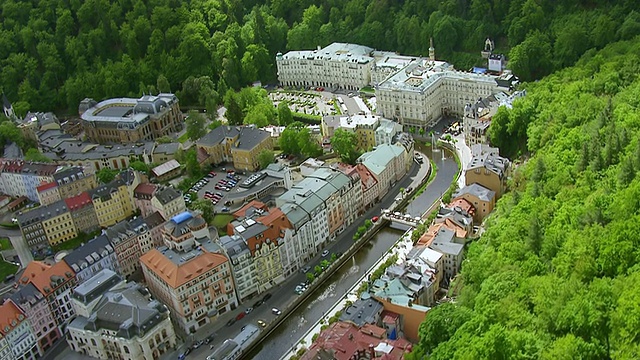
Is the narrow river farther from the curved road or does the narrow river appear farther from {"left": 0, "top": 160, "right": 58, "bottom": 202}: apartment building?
{"left": 0, "top": 160, "right": 58, "bottom": 202}: apartment building

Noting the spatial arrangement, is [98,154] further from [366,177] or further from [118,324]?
[118,324]

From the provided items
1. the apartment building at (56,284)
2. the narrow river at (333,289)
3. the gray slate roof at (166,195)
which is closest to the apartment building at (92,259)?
the apartment building at (56,284)

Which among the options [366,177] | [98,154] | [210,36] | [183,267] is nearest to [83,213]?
[98,154]

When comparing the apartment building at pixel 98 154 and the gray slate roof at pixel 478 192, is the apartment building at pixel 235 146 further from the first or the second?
the gray slate roof at pixel 478 192

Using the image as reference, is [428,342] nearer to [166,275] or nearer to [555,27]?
[166,275]

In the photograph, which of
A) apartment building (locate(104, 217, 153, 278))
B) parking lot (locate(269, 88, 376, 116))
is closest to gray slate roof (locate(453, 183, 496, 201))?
parking lot (locate(269, 88, 376, 116))
